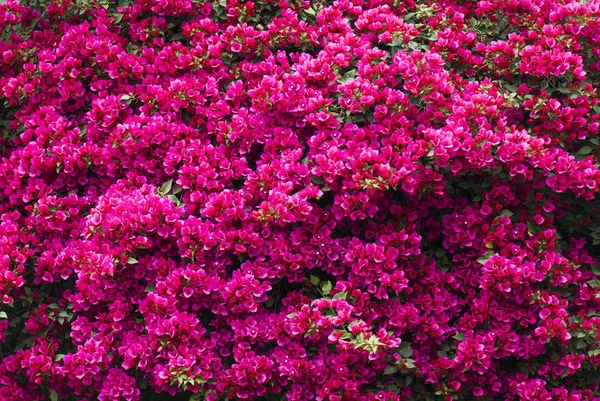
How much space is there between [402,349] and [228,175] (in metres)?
0.94

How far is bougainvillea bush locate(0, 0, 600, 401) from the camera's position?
295cm

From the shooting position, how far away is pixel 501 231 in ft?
9.90

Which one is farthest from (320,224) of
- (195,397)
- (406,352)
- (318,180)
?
(195,397)

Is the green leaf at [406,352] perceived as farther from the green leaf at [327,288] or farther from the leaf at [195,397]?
the leaf at [195,397]

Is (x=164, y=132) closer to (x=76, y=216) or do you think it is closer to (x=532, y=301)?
(x=76, y=216)

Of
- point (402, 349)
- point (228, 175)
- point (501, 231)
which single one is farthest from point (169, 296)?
point (501, 231)

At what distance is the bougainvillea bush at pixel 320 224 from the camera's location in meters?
2.95

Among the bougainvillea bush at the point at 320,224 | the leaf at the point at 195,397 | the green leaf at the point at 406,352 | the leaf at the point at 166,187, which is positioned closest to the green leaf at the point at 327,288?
the bougainvillea bush at the point at 320,224

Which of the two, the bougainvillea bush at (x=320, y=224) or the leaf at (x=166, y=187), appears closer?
the bougainvillea bush at (x=320, y=224)

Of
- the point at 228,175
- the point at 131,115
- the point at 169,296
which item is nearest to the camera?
the point at 169,296

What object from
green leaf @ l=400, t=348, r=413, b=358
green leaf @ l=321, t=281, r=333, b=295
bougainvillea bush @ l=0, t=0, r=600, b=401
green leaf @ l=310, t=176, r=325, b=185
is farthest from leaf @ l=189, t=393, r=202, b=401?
green leaf @ l=310, t=176, r=325, b=185

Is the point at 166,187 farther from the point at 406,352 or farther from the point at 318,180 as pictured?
the point at 406,352

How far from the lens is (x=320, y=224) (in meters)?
3.04

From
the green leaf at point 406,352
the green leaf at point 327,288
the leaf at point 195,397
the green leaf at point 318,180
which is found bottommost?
the leaf at point 195,397
